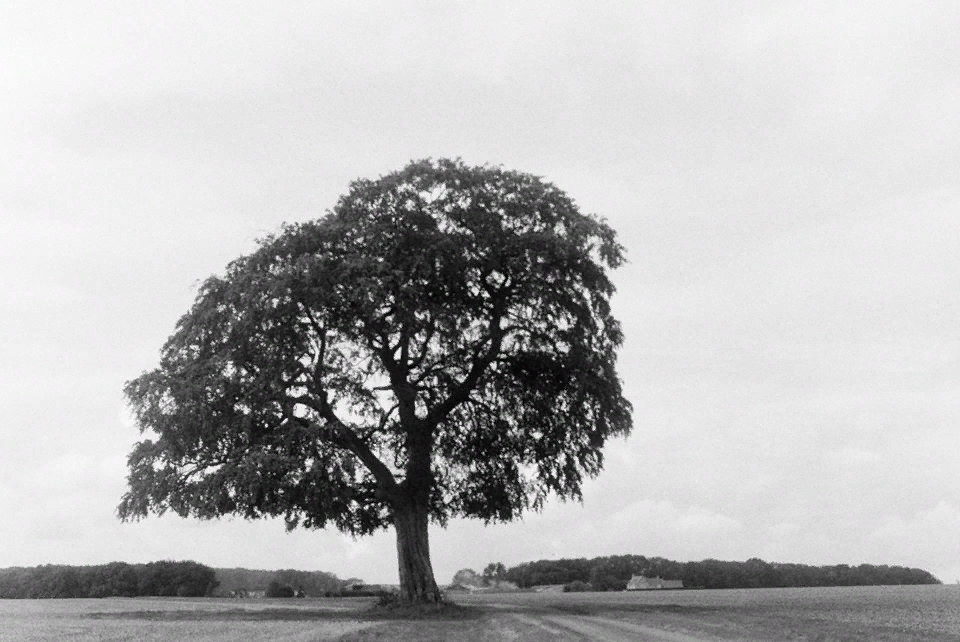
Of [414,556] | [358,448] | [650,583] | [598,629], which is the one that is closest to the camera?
[598,629]

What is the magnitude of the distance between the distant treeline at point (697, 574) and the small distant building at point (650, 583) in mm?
371

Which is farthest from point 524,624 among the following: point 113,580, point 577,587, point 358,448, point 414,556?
point 577,587

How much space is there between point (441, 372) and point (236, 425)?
8544 millimetres

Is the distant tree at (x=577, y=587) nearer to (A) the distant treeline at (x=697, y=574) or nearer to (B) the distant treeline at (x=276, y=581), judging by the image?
(A) the distant treeline at (x=697, y=574)

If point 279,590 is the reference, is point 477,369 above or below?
above

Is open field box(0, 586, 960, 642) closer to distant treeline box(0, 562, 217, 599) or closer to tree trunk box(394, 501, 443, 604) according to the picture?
tree trunk box(394, 501, 443, 604)

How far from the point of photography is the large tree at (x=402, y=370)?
118ft

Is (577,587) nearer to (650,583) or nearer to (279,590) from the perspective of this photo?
(650,583)

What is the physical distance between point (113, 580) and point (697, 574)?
45360 mm

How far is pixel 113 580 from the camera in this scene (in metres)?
59.9

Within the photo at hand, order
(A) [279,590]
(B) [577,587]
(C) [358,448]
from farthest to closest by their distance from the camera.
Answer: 1. (B) [577,587]
2. (A) [279,590]
3. (C) [358,448]

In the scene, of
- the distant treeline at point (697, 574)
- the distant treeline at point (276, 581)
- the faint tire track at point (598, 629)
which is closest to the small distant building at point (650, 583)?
the distant treeline at point (697, 574)

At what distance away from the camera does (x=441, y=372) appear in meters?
40.1

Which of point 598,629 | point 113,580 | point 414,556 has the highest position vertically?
point 113,580
